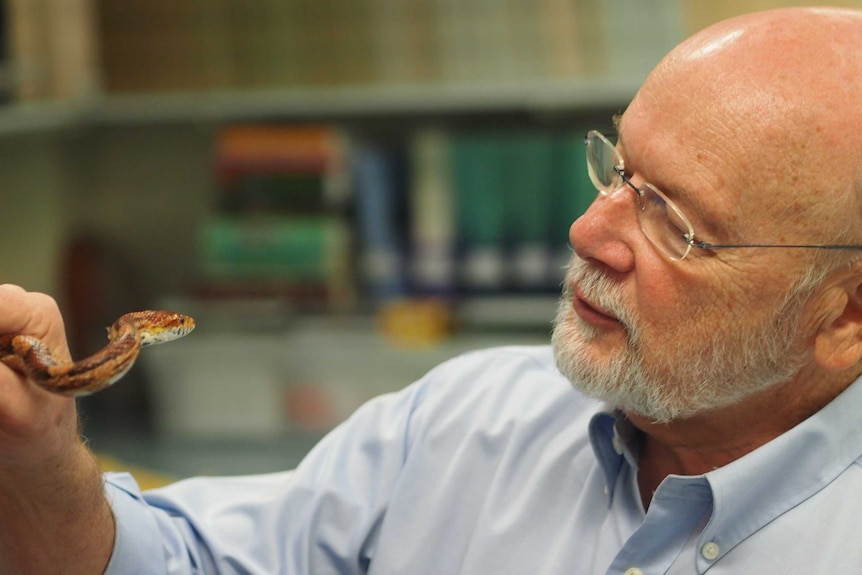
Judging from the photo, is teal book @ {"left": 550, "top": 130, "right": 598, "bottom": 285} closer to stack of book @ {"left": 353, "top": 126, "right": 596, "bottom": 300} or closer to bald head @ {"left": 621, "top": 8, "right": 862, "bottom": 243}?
stack of book @ {"left": 353, "top": 126, "right": 596, "bottom": 300}

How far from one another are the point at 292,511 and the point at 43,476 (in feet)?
1.21

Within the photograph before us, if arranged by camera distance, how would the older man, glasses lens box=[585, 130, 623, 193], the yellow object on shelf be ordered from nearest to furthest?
1. the older man
2. glasses lens box=[585, 130, 623, 193]
3. the yellow object on shelf

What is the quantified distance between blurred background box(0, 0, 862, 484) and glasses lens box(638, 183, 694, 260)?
1657 millimetres

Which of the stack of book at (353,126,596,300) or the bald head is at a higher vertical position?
the bald head

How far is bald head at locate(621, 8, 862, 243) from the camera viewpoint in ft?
3.82

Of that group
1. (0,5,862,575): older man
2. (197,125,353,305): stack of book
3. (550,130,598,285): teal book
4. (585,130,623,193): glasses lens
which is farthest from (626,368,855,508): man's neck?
(197,125,353,305): stack of book

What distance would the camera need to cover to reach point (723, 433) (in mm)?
1255

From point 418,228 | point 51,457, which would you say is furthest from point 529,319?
point 51,457

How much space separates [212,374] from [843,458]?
219cm

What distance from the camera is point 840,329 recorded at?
1236 millimetres

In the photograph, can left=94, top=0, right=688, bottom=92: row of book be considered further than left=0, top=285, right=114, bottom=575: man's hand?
Yes

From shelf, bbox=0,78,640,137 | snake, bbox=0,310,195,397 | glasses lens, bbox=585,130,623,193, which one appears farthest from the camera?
shelf, bbox=0,78,640,137

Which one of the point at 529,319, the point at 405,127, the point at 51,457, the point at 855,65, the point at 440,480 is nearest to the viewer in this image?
the point at 51,457

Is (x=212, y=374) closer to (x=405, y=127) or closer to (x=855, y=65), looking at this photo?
(x=405, y=127)
